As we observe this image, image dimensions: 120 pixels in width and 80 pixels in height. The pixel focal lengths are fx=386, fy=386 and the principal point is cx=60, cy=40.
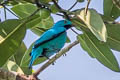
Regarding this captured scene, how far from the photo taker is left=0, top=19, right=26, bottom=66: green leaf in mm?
1728

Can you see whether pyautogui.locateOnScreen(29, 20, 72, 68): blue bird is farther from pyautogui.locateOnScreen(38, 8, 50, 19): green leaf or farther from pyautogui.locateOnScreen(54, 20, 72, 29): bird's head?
pyautogui.locateOnScreen(38, 8, 50, 19): green leaf

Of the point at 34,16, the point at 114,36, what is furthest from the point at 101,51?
the point at 34,16

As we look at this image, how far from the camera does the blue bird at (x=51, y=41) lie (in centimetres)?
200

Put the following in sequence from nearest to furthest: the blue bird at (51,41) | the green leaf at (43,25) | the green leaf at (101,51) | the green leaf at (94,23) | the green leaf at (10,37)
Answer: the green leaf at (94,23)
the green leaf at (10,37)
the green leaf at (101,51)
the blue bird at (51,41)
the green leaf at (43,25)

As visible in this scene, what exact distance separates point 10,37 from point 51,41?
372 millimetres

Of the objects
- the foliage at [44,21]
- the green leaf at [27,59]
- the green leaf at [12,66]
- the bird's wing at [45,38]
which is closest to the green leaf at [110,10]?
the foliage at [44,21]

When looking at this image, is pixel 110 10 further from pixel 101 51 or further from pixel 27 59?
pixel 27 59

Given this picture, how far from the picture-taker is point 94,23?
153 centimetres

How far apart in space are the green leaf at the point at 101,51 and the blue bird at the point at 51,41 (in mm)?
143

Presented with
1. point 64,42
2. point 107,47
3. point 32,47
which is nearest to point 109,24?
point 107,47

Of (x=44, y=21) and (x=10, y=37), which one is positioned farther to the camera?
(x=44, y=21)

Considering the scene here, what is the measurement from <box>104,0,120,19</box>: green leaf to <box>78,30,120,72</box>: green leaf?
204 millimetres

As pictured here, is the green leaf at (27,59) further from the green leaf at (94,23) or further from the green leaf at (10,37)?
the green leaf at (94,23)

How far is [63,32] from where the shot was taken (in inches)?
84.6
